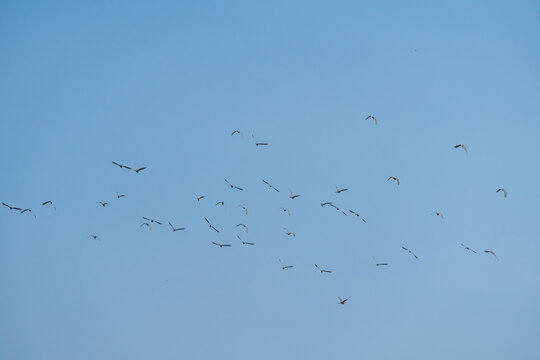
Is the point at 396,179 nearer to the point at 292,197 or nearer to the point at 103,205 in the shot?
the point at 292,197

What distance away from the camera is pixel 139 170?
54.3m

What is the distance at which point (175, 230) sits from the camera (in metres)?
60.2

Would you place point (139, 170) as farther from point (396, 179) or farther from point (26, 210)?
point (396, 179)

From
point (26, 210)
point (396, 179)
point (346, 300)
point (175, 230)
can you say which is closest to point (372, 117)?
point (396, 179)

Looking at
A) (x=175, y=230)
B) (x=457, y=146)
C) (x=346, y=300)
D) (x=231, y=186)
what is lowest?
(x=346, y=300)

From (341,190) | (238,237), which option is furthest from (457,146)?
(238,237)

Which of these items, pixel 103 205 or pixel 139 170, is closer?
pixel 139 170

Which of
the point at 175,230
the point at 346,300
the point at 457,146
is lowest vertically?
the point at 346,300

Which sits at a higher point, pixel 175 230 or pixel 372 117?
pixel 372 117

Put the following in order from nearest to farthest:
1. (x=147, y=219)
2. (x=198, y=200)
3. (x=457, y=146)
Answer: (x=457, y=146) → (x=198, y=200) → (x=147, y=219)

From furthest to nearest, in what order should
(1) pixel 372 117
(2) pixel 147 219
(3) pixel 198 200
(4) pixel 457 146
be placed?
(2) pixel 147 219 → (3) pixel 198 200 → (1) pixel 372 117 → (4) pixel 457 146

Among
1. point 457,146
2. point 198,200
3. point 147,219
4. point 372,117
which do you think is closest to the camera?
point 457,146

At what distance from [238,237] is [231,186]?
641 centimetres

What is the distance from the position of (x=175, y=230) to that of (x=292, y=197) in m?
12.4
